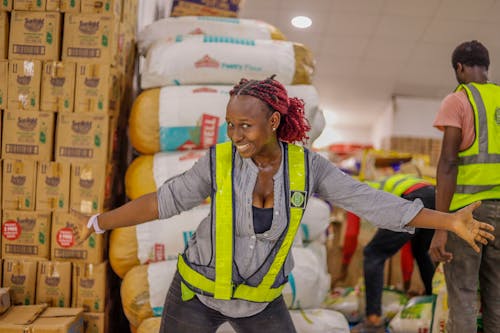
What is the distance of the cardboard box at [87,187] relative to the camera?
229 centimetres

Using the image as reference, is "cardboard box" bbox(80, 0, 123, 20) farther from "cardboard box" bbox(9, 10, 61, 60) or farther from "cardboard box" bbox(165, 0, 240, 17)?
"cardboard box" bbox(165, 0, 240, 17)

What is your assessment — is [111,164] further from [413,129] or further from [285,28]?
[413,129]

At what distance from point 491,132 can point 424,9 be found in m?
0.83

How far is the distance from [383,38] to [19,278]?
3001mm

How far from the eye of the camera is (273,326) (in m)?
1.54

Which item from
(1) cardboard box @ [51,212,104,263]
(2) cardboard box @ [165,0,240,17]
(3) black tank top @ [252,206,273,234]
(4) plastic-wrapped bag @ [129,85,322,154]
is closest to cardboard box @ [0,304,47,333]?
(1) cardboard box @ [51,212,104,263]

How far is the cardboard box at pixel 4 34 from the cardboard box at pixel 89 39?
0.28 metres

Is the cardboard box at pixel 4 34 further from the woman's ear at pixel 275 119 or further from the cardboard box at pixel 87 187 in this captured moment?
the woman's ear at pixel 275 119

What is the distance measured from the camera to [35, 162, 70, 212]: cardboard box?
90.3 inches

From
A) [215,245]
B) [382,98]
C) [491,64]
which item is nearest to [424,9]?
[491,64]

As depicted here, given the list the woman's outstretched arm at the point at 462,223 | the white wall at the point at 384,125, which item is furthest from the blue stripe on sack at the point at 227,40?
the white wall at the point at 384,125

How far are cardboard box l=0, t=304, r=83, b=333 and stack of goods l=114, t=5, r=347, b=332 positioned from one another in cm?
22

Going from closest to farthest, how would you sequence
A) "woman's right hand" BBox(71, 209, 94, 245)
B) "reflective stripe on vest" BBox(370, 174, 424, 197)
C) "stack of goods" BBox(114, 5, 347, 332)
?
"woman's right hand" BBox(71, 209, 94, 245) < "stack of goods" BBox(114, 5, 347, 332) < "reflective stripe on vest" BBox(370, 174, 424, 197)

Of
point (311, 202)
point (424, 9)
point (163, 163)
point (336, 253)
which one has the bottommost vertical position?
point (336, 253)
